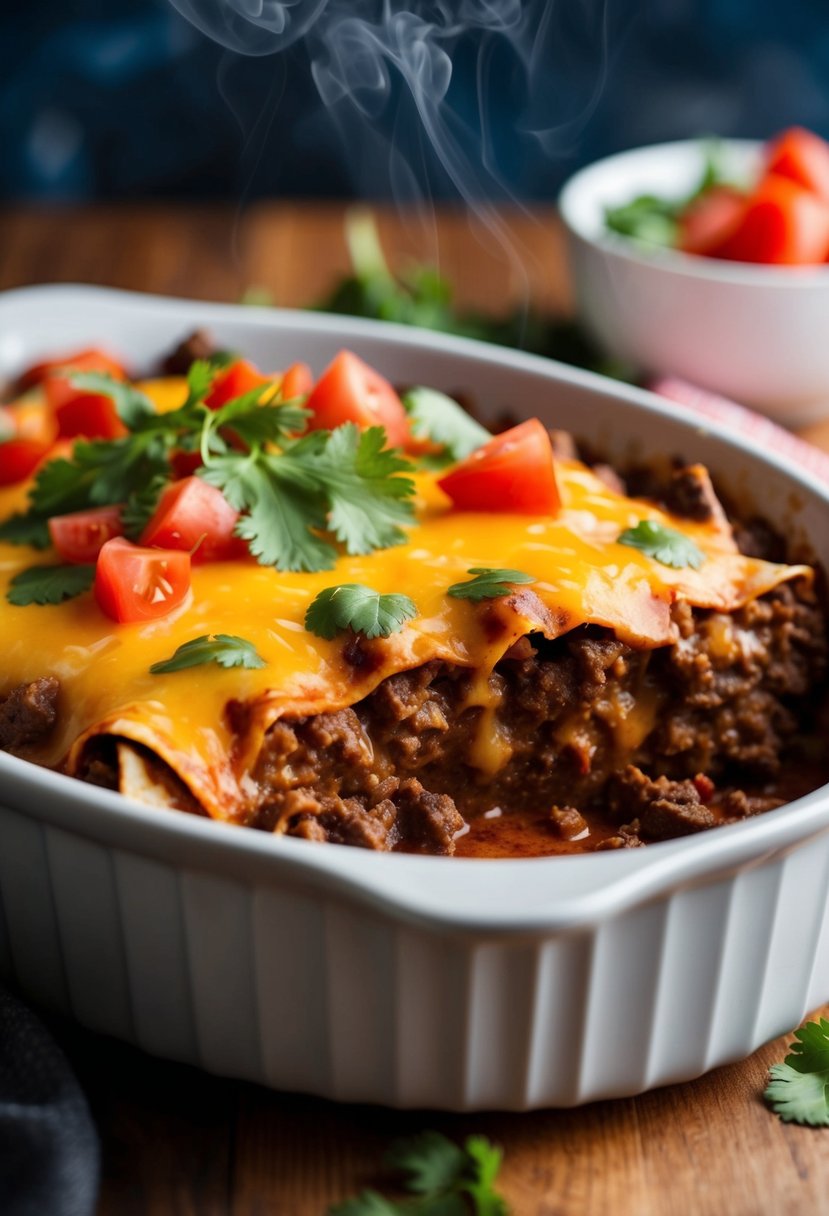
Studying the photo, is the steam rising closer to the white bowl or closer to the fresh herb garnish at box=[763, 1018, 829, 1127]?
the white bowl

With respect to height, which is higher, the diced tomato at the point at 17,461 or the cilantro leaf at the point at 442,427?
the cilantro leaf at the point at 442,427

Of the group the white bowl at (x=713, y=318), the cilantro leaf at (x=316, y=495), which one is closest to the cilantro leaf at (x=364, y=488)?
the cilantro leaf at (x=316, y=495)

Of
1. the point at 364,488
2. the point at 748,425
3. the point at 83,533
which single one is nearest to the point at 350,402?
the point at 364,488

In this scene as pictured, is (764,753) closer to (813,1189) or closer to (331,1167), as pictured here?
(813,1189)

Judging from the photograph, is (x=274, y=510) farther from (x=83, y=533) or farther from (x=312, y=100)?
(x=312, y=100)

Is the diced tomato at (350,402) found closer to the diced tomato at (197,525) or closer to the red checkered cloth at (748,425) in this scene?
the diced tomato at (197,525)
